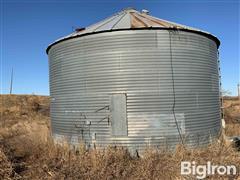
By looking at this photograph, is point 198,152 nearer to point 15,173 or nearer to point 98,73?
point 98,73

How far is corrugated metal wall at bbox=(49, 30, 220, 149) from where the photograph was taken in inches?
408

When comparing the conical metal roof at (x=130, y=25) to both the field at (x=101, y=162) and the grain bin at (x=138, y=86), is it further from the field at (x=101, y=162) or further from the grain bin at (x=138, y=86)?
the field at (x=101, y=162)

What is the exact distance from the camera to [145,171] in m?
7.87

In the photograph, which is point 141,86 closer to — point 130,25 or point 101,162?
point 130,25

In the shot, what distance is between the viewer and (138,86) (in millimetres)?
10375

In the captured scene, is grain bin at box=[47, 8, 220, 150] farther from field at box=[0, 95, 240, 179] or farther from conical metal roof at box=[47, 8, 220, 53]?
field at box=[0, 95, 240, 179]

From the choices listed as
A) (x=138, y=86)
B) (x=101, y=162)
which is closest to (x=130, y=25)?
(x=138, y=86)

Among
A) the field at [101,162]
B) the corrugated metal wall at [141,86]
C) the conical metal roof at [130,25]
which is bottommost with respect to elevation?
the field at [101,162]

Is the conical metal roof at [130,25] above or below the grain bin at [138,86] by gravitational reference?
above

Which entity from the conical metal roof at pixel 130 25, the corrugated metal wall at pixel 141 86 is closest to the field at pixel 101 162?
the corrugated metal wall at pixel 141 86

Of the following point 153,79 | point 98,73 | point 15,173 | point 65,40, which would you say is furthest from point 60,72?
point 15,173

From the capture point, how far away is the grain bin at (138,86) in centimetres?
1037

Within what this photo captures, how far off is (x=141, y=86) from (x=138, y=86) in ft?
0.36

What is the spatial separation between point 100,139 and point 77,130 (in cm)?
110
